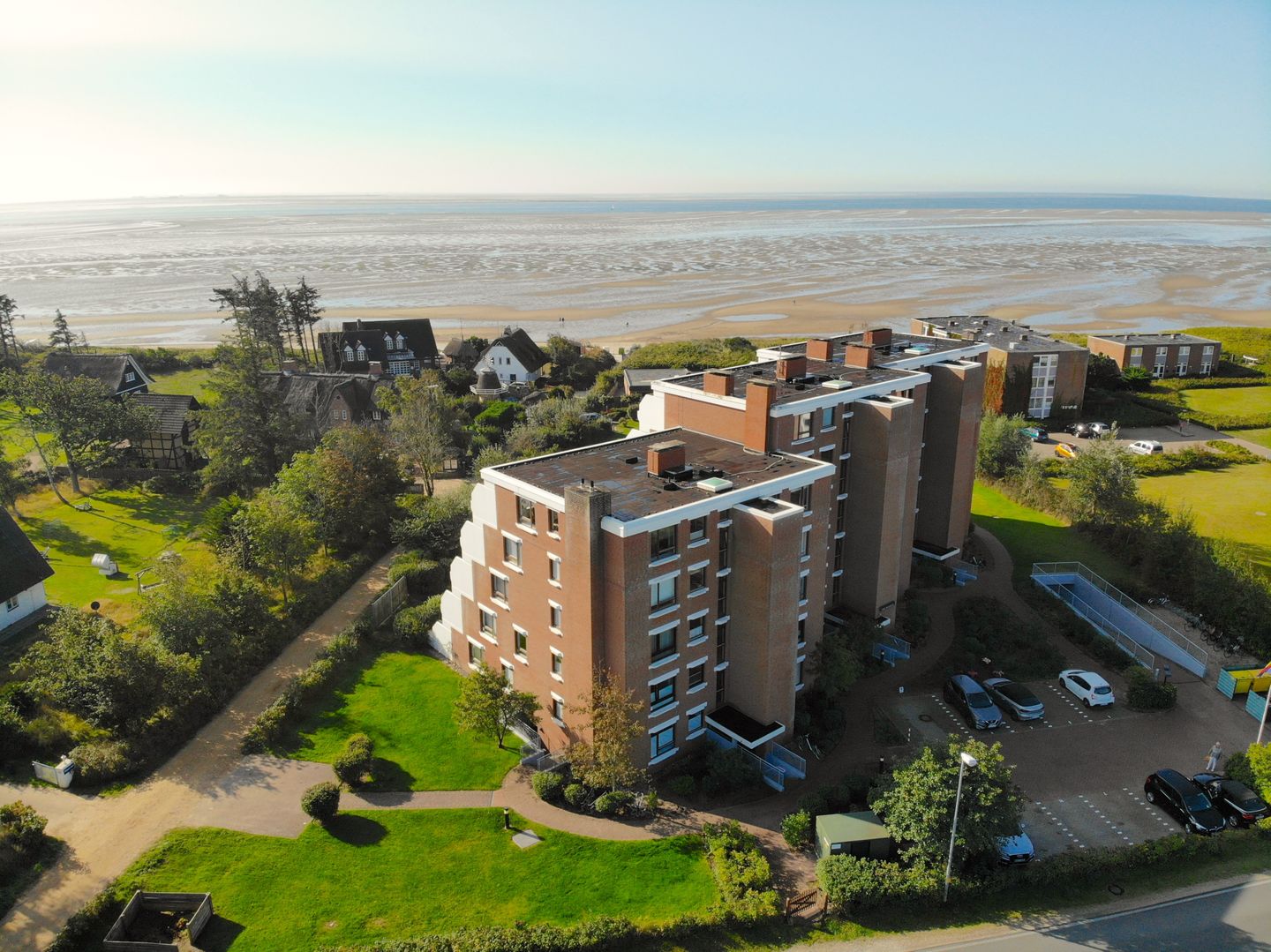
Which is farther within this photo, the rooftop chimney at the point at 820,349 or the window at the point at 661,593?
the rooftop chimney at the point at 820,349

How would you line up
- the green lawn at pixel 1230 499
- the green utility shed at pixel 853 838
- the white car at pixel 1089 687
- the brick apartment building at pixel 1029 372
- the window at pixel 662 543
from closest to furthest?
the green utility shed at pixel 853 838 < the window at pixel 662 543 < the white car at pixel 1089 687 < the green lawn at pixel 1230 499 < the brick apartment building at pixel 1029 372

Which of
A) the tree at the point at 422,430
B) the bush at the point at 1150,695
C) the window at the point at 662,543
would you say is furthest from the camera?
the tree at the point at 422,430

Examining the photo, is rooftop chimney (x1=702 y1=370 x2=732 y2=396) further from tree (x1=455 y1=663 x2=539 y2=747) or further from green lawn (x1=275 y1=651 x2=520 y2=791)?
green lawn (x1=275 y1=651 x2=520 y2=791)

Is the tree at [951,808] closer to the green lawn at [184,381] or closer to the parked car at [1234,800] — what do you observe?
the parked car at [1234,800]

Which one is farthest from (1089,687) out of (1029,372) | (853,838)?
(1029,372)

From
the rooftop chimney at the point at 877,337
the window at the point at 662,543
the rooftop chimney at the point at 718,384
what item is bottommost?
the window at the point at 662,543

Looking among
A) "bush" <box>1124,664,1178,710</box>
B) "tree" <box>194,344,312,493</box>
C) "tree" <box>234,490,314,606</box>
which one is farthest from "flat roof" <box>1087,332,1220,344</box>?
"tree" <box>234,490,314,606</box>

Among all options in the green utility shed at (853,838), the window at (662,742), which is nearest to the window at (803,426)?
the window at (662,742)
